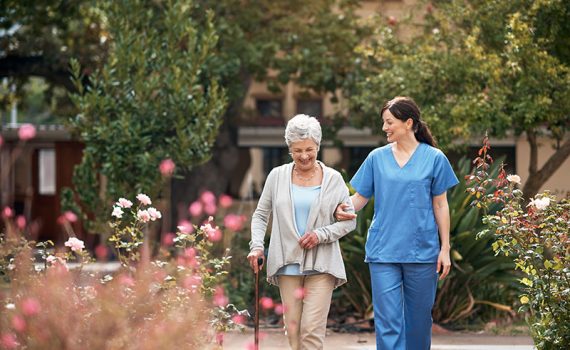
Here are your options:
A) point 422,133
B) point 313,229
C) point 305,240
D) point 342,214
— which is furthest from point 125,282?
point 422,133

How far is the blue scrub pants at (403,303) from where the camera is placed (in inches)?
280

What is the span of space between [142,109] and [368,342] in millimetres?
7296

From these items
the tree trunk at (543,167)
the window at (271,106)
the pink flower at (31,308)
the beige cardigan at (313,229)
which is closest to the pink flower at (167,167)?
the beige cardigan at (313,229)

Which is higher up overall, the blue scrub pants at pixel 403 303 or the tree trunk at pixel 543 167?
the tree trunk at pixel 543 167

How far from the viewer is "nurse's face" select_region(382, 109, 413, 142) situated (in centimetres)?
727

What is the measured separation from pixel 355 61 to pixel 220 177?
13.6 feet

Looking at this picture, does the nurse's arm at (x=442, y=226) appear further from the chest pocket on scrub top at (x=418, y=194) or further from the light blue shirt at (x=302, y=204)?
the light blue shirt at (x=302, y=204)

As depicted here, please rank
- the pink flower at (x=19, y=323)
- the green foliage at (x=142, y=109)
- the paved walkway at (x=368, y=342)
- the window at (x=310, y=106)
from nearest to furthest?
the pink flower at (x=19, y=323) → the paved walkway at (x=368, y=342) → the green foliage at (x=142, y=109) → the window at (x=310, y=106)

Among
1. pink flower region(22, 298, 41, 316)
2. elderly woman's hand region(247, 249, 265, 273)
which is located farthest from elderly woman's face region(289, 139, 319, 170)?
pink flower region(22, 298, 41, 316)

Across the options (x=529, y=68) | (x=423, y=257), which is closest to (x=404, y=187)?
(x=423, y=257)

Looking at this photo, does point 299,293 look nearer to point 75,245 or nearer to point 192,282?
point 192,282

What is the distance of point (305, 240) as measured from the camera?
6832mm

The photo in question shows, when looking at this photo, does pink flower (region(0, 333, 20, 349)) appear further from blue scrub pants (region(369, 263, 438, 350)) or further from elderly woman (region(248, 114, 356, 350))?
blue scrub pants (region(369, 263, 438, 350))

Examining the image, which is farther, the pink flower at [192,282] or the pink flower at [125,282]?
the pink flower at [192,282]
